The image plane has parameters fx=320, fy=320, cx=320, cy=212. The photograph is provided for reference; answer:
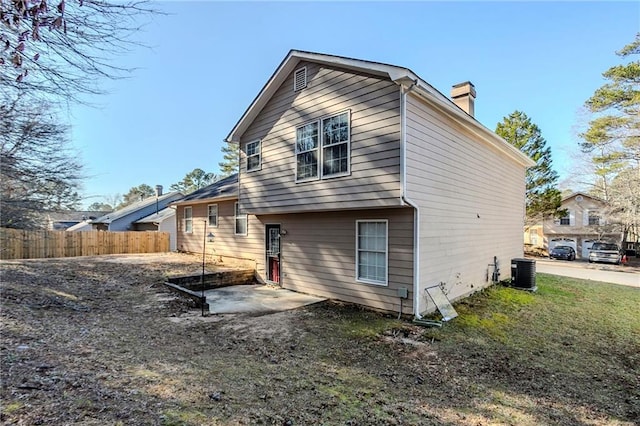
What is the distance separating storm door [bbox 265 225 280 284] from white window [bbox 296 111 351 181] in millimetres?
2860

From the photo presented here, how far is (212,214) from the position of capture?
14922 millimetres

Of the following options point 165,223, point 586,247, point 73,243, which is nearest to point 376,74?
point 73,243

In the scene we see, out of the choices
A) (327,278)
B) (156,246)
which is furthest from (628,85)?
(156,246)

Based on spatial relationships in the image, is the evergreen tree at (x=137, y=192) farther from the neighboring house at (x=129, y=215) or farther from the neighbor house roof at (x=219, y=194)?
the neighbor house roof at (x=219, y=194)

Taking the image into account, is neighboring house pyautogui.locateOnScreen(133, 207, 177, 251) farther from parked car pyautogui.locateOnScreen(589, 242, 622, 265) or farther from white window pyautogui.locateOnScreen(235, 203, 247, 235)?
parked car pyautogui.locateOnScreen(589, 242, 622, 265)

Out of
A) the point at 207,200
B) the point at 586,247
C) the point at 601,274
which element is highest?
the point at 207,200

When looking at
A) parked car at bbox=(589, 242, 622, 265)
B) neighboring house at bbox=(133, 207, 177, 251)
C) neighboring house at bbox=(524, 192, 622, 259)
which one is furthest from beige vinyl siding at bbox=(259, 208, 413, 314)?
neighboring house at bbox=(524, 192, 622, 259)

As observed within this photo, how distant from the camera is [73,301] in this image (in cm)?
739

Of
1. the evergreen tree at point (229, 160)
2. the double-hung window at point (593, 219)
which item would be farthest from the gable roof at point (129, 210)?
the double-hung window at point (593, 219)

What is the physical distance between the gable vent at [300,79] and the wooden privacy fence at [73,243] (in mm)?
14549

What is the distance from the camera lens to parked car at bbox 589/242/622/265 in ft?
76.0

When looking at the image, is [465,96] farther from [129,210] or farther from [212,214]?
[129,210]

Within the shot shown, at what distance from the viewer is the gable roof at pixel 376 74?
6.43 meters

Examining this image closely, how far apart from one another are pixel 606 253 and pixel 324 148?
26382 mm
